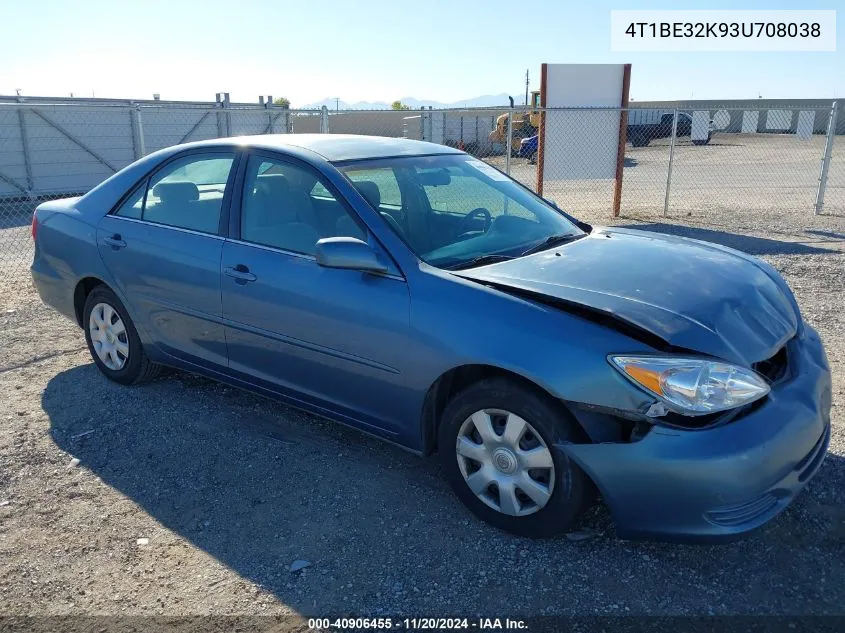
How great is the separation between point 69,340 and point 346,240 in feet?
12.2

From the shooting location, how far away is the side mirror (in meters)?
3.25

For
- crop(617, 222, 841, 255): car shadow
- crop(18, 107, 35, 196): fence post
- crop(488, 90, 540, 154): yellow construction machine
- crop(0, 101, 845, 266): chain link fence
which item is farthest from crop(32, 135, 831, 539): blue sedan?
crop(488, 90, 540, 154): yellow construction machine

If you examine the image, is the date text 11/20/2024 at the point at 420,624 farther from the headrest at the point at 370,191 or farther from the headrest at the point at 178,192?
the headrest at the point at 178,192

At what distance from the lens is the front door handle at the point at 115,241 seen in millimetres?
4496

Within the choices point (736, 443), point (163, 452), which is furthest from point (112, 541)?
point (736, 443)

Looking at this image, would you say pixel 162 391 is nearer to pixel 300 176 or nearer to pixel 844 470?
pixel 300 176

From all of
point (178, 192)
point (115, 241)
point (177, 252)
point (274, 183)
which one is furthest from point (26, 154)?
point (274, 183)

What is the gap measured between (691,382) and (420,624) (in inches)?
53.2

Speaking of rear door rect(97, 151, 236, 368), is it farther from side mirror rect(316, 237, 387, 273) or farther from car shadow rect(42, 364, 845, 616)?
side mirror rect(316, 237, 387, 273)

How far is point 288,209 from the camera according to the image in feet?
12.7

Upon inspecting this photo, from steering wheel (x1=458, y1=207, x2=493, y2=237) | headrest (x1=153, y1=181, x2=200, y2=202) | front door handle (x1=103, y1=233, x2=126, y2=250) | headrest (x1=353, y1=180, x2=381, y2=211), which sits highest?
headrest (x1=353, y1=180, x2=381, y2=211)

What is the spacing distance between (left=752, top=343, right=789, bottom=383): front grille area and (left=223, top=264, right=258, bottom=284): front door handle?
2468mm

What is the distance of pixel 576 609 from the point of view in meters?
2.68

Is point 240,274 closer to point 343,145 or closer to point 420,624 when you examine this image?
point 343,145
